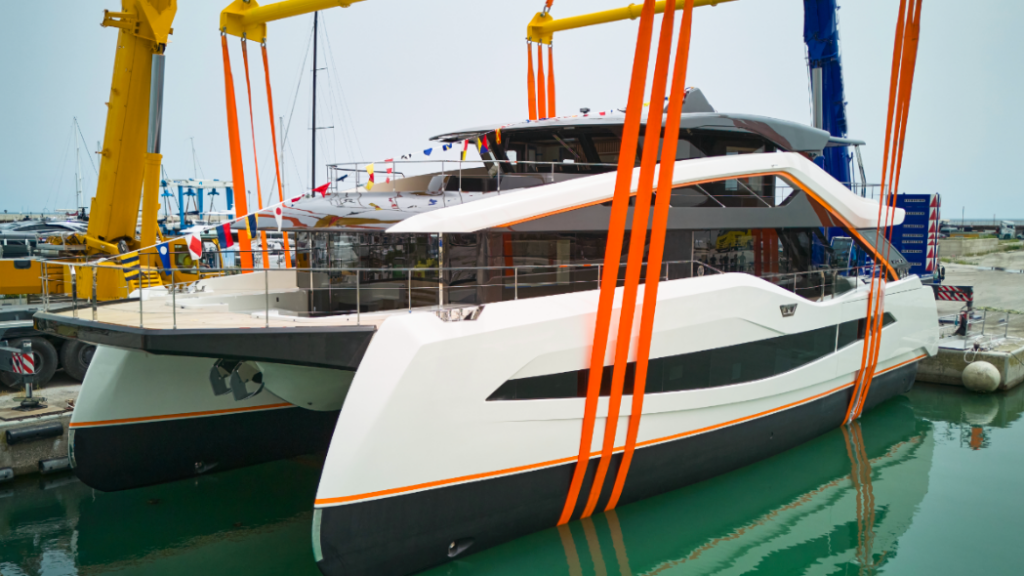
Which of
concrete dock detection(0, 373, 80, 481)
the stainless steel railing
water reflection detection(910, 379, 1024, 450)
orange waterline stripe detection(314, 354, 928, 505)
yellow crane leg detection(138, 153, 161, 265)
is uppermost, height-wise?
yellow crane leg detection(138, 153, 161, 265)

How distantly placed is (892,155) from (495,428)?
7567 millimetres

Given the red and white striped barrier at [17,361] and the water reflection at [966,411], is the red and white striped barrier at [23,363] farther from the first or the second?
the water reflection at [966,411]

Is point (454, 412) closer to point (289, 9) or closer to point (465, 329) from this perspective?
point (465, 329)

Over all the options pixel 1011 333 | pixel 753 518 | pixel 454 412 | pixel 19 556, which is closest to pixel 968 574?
pixel 753 518

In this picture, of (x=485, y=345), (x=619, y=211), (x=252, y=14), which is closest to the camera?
(x=485, y=345)

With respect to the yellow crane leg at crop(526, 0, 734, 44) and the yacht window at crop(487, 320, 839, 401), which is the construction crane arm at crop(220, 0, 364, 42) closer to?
the yellow crane leg at crop(526, 0, 734, 44)

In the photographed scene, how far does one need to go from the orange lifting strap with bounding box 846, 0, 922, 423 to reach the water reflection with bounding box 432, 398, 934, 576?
1.40 meters

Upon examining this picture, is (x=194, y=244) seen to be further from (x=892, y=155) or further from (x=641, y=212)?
(x=892, y=155)

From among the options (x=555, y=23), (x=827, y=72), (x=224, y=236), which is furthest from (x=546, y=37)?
(x=224, y=236)

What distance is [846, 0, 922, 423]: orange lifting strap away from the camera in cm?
1005

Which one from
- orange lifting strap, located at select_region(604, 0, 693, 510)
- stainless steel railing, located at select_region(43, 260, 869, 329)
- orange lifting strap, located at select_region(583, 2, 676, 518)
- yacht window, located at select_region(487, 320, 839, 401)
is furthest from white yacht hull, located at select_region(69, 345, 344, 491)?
orange lifting strap, located at select_region(604, 0, 693, 510)

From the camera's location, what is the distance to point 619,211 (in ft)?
23.4

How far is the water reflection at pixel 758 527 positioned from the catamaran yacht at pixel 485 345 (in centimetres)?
26

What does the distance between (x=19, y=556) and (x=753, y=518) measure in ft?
26.7
